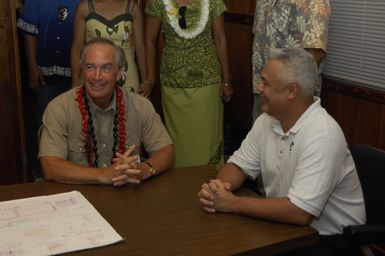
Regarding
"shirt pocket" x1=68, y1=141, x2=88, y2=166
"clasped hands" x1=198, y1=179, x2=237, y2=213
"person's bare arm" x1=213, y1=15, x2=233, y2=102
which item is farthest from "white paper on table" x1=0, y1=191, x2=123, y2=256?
"person's bare arm" x1=213, y1=15, x2=233, y2=102

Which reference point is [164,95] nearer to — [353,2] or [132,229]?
[353,2]

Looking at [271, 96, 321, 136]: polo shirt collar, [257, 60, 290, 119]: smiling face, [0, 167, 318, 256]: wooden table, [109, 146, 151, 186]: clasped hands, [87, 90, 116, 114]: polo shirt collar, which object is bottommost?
[0, 167, 318, 256]: wooden table

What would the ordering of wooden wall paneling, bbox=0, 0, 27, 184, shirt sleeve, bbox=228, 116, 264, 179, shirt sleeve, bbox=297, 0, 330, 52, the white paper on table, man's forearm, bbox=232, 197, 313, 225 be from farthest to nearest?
wooden wall paneling, bbox=0, 0, 27, 184 < shirt sleeve, bbox=297, 0, 330, 52 < shirt sleeve, bbox=228, 116, 264, 179 < man's forearm, bbox=232, 197, 313, 225 < the white paper on table

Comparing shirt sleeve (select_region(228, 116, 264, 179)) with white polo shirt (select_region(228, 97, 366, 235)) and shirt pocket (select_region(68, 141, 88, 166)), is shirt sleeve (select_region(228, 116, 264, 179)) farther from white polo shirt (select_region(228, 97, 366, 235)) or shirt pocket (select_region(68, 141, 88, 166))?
shirt pocket (select_region(68, 141, 88, 166))

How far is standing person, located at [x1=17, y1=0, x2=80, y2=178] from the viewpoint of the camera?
10.3ft

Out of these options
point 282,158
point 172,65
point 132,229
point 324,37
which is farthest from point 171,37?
point 132,229

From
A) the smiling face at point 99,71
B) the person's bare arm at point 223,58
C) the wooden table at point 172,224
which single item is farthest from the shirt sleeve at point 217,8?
the wooden table at point 172,224

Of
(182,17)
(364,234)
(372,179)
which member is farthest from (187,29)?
(364,234)

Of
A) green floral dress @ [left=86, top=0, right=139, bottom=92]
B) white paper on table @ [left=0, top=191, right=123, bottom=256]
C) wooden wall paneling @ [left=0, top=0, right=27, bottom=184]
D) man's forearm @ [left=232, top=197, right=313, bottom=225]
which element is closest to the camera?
white paper on table @ [left=0, top=191, right=123, bottom=256]

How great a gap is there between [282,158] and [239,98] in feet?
8.36

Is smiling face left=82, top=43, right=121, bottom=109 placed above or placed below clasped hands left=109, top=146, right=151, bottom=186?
above

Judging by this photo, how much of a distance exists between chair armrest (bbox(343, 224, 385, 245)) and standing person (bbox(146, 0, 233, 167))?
1.67 meters

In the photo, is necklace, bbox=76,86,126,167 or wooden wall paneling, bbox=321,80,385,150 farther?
wooden wall paneling, bbox=321,80,385,150

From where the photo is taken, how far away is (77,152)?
2264 mm
